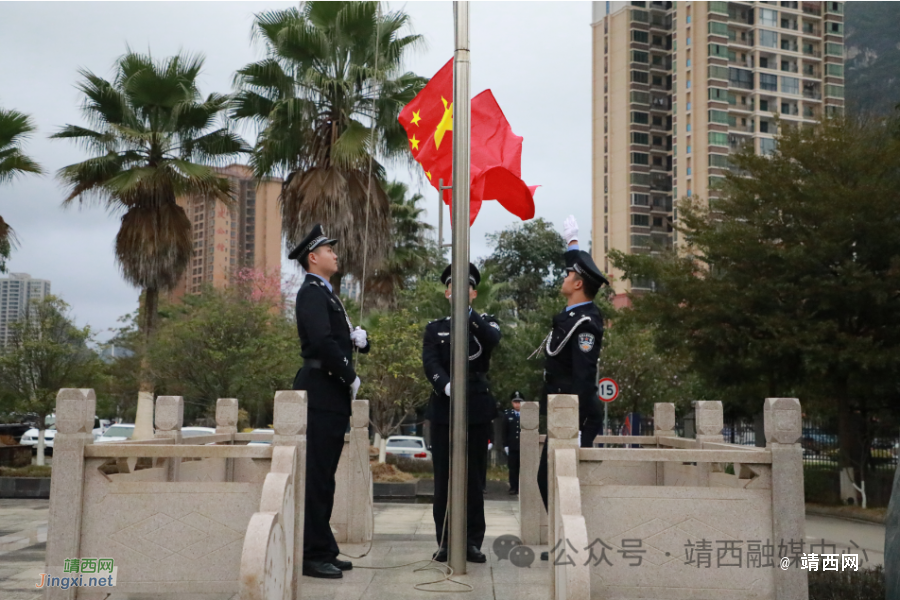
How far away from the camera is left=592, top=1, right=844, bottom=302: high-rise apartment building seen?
197 feet

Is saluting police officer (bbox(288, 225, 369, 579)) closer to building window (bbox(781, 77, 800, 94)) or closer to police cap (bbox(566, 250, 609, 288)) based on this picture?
police cap (bbox(566, 250, 609, 288))

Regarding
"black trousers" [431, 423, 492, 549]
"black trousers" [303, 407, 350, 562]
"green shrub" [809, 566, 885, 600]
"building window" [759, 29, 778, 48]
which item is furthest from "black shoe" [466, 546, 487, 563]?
"building window" [759, 29, 778, 48]

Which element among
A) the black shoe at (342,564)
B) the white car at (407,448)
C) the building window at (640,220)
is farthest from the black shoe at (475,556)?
the building window at (640,220)

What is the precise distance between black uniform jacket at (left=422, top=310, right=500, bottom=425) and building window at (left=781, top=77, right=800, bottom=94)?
2454 inches

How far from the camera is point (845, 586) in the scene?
6406 millimetres

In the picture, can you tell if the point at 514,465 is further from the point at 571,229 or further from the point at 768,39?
the point at 768,39

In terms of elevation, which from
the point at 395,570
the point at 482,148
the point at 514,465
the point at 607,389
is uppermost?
the point at 482,148

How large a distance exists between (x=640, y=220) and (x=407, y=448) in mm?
41419

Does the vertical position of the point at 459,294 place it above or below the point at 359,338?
above

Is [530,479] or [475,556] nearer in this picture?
[475,556]

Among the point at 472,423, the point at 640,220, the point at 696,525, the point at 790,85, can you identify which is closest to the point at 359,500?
the point at 472,423

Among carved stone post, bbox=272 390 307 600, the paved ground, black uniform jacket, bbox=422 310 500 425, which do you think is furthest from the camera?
black uniform jacket, bbox=422 310 500 425

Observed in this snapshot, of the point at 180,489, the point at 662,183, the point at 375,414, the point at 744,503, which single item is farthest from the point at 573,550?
the point at 662,183

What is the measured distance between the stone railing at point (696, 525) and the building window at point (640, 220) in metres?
60.4
